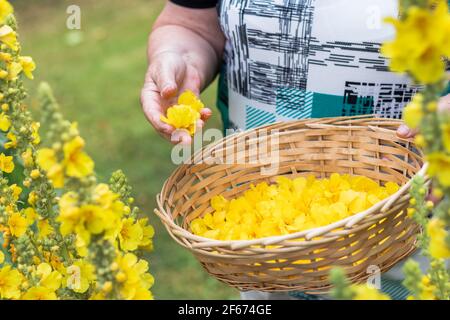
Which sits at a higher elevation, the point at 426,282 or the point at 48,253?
the point at 426,282

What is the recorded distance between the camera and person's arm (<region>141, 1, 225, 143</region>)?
144 cm

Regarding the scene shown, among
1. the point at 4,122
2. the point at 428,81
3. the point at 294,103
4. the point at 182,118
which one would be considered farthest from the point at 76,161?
the point at 294,103

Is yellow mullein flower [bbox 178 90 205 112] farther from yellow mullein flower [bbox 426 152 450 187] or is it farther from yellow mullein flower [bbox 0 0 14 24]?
yellow mullein flower [bbox 426 152 450 187]

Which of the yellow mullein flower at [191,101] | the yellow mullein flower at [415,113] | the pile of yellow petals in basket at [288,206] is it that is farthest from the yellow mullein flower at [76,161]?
the yellow mullein flower at [191,101]

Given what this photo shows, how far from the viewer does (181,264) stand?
2.96m

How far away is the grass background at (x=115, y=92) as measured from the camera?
296cm

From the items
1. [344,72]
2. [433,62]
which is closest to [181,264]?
[344,72]

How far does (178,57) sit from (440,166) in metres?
1.07

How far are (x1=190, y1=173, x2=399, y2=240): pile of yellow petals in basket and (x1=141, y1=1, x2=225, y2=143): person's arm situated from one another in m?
0.20

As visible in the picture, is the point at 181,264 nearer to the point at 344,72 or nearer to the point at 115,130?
the point at 115,130

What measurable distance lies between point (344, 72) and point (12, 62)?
29.7 inches

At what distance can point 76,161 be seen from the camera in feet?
2.23

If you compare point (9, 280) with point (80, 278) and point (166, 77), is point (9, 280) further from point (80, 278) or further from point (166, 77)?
point (166, 77)

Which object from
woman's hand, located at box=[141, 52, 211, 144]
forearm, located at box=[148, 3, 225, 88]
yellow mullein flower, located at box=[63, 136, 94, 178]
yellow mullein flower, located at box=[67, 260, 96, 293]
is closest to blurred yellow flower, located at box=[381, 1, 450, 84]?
yellow mullein flower, located at box=[63, 136, 94, 178]
